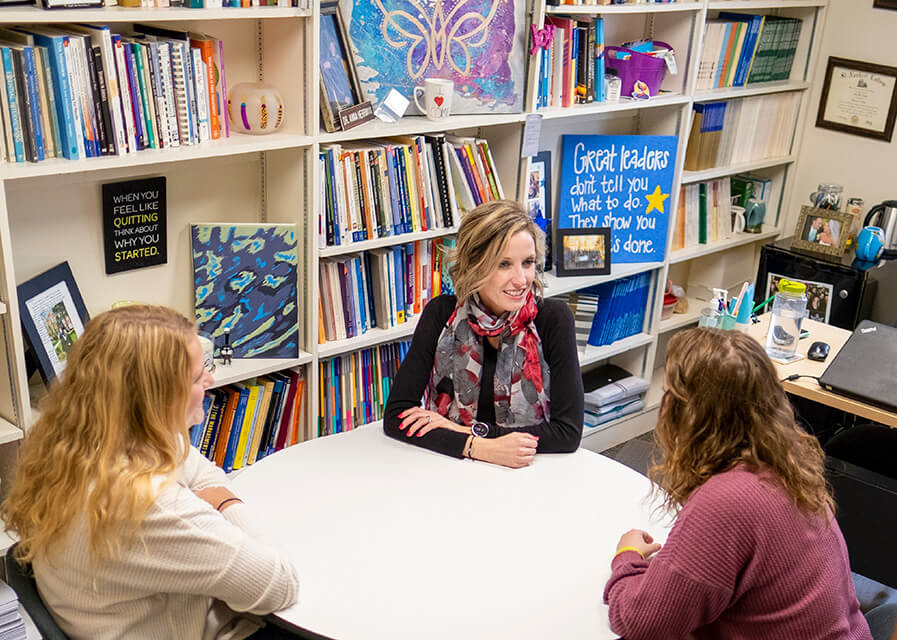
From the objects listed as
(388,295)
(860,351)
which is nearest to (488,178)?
(388,295)

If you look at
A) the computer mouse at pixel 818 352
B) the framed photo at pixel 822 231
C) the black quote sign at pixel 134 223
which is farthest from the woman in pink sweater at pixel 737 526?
the framed photo at pixel 822 231

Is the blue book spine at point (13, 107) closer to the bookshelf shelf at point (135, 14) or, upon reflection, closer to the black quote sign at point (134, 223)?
the bookshelf shelf at point (135, 14)

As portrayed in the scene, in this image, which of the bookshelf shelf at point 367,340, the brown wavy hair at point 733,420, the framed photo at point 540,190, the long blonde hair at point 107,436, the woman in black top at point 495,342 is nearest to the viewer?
the long blonde hair at point 107,436

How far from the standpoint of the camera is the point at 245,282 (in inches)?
102

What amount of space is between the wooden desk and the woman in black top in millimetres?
667

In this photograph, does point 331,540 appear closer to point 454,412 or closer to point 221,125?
point 454,412

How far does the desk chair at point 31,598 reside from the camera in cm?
140

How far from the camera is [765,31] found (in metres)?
3.83

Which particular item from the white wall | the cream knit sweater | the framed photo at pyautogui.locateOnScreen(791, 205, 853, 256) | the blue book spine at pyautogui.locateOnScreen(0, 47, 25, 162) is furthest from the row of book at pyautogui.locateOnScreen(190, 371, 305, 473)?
the white wall

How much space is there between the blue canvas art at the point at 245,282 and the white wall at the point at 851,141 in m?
2.66

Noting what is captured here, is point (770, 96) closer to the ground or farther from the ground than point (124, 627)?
farther from the ground

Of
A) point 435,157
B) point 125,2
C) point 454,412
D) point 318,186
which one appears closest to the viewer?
point 125,2

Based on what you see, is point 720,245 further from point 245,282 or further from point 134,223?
point 134,223

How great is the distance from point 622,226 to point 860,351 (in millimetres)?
1177
